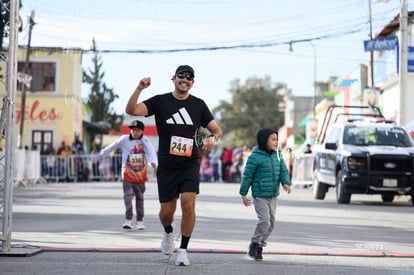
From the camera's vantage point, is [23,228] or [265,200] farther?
[23,228]

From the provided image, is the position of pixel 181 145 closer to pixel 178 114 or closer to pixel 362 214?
pixel 178 114

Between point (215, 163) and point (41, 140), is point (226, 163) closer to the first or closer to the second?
point (215, 163)

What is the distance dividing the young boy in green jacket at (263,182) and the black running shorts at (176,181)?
0.65 metres

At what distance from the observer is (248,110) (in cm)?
10006

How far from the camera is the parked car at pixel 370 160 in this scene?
20.3 m

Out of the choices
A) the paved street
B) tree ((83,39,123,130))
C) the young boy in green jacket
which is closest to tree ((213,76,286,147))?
tree ((83,39,123,130))

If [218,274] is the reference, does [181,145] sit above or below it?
above

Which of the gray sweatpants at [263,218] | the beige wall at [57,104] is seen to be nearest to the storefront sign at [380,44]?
the gray sweatpants at [263,218]

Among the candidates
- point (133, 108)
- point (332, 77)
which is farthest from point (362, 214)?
point (332, 77)

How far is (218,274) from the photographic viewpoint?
27.0 feet

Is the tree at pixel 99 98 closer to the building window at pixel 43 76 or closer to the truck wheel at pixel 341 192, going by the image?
the building window at pixel 43 76

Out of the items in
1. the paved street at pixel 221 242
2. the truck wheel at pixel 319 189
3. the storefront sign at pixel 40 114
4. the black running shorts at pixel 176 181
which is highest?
the storefront sign at pixel 40 114

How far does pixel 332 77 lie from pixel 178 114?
70360 millimetres

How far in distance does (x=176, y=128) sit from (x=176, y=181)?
544 mm
